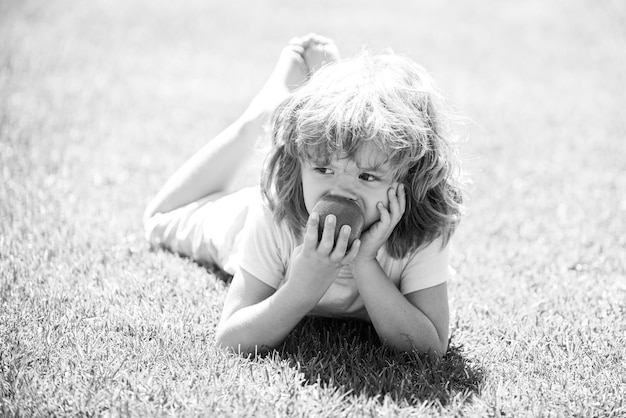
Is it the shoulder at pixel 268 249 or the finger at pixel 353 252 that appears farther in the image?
the shoulder at pixel 268 249

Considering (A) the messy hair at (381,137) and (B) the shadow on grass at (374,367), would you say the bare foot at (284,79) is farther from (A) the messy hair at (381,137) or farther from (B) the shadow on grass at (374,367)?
(B) the shadow on grass at (374,367)

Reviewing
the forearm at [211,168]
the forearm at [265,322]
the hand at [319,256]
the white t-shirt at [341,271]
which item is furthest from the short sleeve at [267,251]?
the forearm at [211,168]

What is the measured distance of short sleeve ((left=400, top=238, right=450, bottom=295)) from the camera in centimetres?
327

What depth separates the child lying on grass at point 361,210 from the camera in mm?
2930

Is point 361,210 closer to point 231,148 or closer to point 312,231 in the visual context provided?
point 312,231

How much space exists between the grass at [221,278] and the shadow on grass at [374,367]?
0.03 feet

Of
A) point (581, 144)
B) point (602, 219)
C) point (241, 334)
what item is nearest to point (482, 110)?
point (581, 144)

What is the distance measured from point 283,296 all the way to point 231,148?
5.46ft

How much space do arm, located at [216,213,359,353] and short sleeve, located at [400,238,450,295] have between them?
420 millimetres

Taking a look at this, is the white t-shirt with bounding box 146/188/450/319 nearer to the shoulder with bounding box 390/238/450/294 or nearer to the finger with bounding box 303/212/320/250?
the shoulder with bounding box 390/238/450/294

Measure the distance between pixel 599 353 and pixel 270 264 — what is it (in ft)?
5.18

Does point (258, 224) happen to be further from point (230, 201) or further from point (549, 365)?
point (549, 365)

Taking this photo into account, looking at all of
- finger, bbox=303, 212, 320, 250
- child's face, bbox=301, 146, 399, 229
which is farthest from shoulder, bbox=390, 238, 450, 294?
finger, bbox=303, 212, 320, 250

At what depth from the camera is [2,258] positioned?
4176 millimetres
